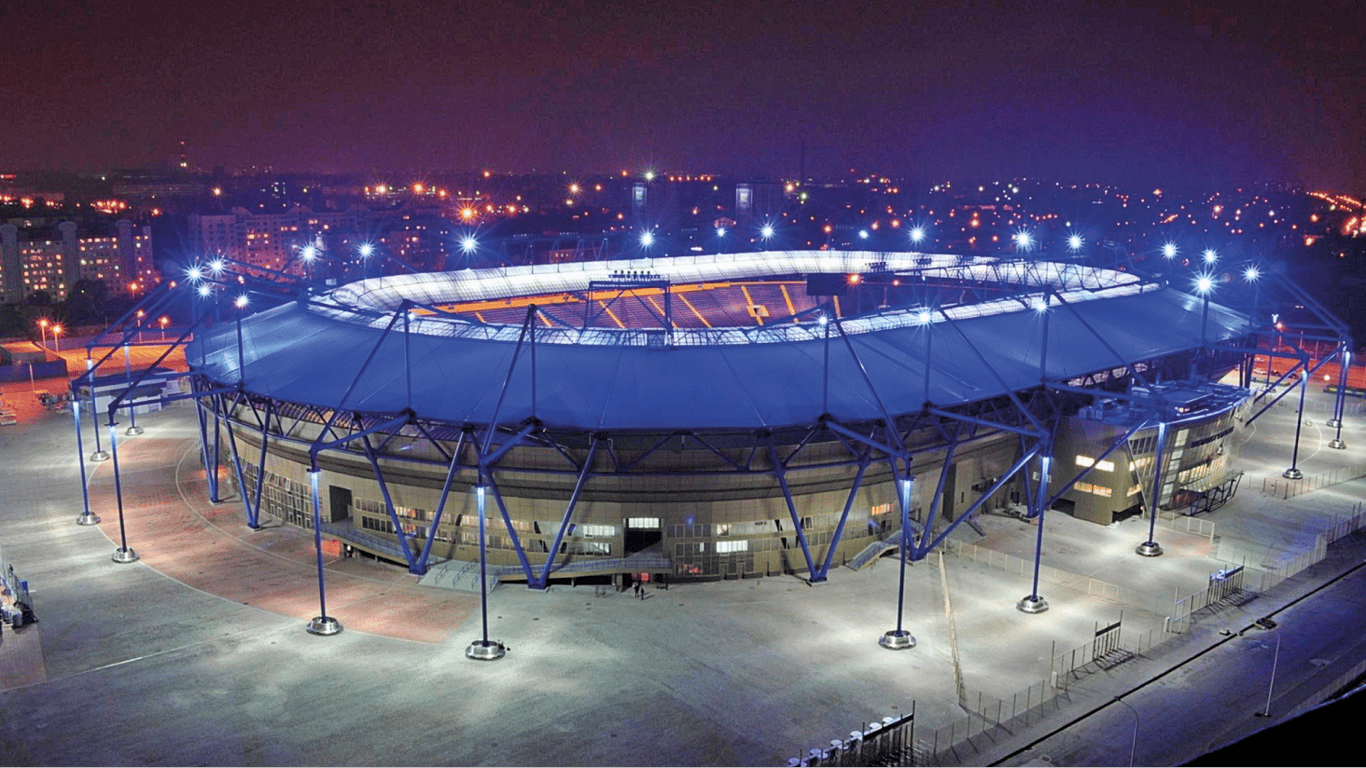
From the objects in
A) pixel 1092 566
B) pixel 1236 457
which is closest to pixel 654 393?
pixel 1092 566

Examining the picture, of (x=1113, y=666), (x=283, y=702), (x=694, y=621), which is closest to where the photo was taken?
(x=283, y=702)

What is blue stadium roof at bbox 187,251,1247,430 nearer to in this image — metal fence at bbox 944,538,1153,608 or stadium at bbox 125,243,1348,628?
stadium at bbox 125,243,1348,628

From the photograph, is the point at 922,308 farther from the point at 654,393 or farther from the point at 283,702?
the point at 283,702

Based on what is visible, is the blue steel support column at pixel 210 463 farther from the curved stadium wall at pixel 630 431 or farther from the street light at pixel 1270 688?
the street light at pixel 1270 688

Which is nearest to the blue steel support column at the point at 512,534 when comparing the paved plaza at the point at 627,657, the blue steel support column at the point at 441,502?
the paved plaza at the point at 627,657

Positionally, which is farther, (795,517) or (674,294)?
(674,294)
